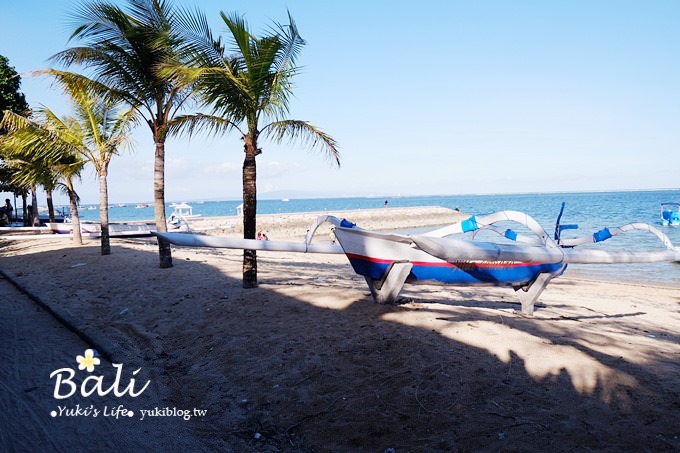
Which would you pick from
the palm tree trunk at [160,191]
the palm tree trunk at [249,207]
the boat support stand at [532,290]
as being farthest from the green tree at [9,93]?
the boat support stand at [532,290]

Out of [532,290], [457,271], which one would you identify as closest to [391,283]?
[457,271]

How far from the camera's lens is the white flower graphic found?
5.39m

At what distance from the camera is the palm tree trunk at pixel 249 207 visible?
8.59m

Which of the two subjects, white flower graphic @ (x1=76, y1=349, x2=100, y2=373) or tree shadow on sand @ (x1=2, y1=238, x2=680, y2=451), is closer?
tree shadow on sand @ (x1=2, y1=238, x2=680, y2=451)

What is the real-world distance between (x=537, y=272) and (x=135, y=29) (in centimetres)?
1048

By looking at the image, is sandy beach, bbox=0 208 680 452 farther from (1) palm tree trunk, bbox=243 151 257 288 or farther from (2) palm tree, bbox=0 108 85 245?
(2) palm tree, bbox=0 108 85 245

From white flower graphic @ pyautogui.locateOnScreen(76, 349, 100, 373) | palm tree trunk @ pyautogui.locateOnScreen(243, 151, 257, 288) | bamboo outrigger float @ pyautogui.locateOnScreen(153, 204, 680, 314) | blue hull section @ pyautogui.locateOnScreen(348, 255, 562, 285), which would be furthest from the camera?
palm tree trunk @ pyautogui.locateOnScreen(243, 151, 257, 288)

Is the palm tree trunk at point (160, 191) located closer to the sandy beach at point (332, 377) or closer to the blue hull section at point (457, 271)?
the sandy beach at point (332, 377)

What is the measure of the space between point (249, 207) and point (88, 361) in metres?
4.02

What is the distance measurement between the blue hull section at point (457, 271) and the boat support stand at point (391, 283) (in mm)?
82

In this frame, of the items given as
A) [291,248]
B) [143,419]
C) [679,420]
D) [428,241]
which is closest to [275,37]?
[291,248]

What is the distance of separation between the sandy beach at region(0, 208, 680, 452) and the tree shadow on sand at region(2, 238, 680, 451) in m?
0.02

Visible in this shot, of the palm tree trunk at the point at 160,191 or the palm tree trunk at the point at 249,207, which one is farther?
the palm tree trunk at the point at 160,191

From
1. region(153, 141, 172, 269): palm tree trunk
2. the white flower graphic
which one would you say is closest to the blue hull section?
the white flower graphic
